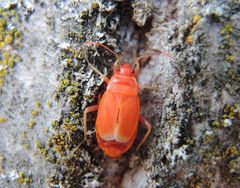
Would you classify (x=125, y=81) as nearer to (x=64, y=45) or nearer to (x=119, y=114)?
(x=119, y=114)

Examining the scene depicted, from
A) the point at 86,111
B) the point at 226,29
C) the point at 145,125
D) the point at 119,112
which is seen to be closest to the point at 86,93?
the point at 86,111

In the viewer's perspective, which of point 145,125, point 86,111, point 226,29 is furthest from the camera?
point 145,125

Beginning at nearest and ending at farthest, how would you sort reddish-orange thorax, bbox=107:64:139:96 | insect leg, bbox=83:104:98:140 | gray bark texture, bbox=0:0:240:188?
gray bark texture, bbox=0:0:240:188
insect leg, bbox=83:104:98:140
reddish-orange thorax, bbox=107:64:139:96

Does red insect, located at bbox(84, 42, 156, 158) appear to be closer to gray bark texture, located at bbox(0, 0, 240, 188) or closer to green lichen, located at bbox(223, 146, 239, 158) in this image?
gray bark texture, located at bbox(0, 0, 240, 188)

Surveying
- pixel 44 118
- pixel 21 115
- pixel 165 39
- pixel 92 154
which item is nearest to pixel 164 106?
pixel 165 39

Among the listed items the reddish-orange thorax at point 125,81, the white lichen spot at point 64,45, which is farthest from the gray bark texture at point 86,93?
the reddish-orange thorax at point 125,81

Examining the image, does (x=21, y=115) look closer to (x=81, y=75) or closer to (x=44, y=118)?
(x=44, y=118)

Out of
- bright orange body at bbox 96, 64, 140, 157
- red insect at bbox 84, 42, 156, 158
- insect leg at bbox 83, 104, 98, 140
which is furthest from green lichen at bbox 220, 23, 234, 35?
insect leg at bbox 83, 104, 98, 140
